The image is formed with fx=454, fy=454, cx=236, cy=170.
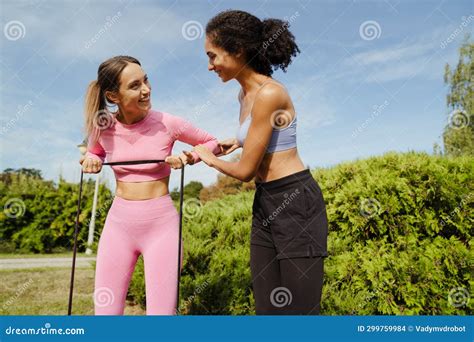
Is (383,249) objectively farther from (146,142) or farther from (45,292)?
(45,292)

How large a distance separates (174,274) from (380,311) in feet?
9.30

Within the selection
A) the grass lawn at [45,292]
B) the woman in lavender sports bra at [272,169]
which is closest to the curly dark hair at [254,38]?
the woman in lavender sports bra at [272,169]

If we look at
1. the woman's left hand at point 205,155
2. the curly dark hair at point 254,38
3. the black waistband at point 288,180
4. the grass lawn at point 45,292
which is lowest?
the grass lawn at point 45,292

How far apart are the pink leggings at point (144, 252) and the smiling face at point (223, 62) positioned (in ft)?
2.79

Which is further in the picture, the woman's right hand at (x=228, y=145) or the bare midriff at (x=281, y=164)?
the woman's right hand at (x=228, y=145)

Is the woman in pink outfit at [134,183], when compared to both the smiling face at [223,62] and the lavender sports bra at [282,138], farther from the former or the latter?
the lavender sports bra at [282,138]

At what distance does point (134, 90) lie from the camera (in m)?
2.77

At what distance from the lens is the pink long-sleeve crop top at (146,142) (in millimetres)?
2795

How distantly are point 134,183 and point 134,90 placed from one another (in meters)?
0.57

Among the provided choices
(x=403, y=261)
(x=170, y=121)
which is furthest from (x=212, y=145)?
(x=403, y=261)

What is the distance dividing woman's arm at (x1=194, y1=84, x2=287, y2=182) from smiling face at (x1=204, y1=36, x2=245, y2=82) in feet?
0.93

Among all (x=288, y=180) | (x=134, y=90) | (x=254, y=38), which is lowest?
(x=288, y=180)

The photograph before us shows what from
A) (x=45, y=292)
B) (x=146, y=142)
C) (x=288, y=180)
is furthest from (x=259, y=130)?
(x=45, y=292)

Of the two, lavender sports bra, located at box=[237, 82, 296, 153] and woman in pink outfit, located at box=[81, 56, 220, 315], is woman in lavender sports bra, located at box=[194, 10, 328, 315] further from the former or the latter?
woman in pink outfit, located at box=[81, 56, 220, 315]
